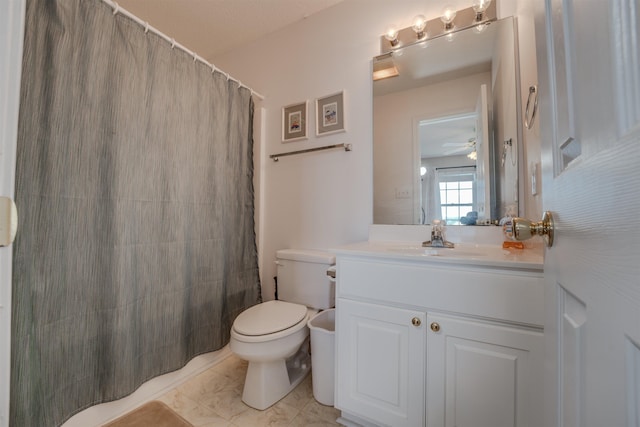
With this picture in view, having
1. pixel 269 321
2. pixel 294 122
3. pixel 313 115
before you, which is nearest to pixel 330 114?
pixel 313 115

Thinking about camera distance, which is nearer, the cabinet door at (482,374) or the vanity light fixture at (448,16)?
the cabinet door at (482,374)

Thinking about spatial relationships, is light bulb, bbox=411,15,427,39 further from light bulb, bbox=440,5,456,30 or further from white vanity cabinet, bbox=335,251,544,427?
white vanity cabinet, bbox=335,251,544,427

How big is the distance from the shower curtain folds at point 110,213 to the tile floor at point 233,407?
0.18m

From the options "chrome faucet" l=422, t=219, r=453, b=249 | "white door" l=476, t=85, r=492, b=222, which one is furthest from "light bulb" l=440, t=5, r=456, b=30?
"chrome faucet" l=422, t=219, r=453, b=249

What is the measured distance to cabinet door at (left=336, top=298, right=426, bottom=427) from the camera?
965 millimetres

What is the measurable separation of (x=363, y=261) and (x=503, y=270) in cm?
48

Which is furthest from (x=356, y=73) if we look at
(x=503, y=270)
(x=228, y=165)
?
(x=503, y=270)

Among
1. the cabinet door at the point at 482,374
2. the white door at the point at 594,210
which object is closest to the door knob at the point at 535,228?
the white door at the point at 594,210

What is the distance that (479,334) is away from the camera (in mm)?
864

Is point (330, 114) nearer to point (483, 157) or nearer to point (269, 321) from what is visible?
point (483, 157)

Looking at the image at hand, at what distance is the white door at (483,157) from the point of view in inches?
50.8

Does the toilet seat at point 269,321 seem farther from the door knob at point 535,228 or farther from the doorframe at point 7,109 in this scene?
the door knob at point 535,228

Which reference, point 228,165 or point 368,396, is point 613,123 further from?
point 228,165

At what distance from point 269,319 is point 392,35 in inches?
69.0
